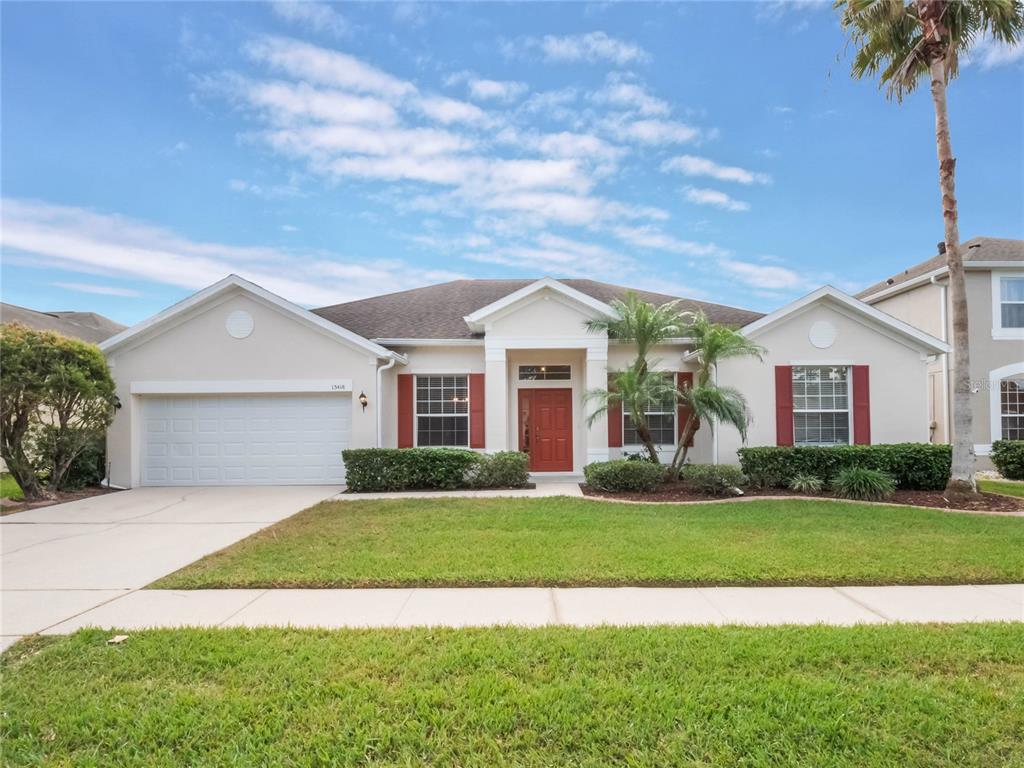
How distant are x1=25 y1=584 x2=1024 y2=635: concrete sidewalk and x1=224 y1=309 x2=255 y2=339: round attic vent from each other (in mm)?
8496

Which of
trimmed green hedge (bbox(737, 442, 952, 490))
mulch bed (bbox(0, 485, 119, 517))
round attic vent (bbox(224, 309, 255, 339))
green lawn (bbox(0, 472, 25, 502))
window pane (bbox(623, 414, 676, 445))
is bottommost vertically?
green lawn (bbox(0, 472, 25, 502))

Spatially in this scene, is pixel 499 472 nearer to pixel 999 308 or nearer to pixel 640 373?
pixel 640 373

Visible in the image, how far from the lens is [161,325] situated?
40.4 ft

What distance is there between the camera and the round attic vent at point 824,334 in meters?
12.3

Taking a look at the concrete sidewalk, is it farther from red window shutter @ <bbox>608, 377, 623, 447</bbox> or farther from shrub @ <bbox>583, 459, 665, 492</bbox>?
red window shutter @ <bbox>608, 377, 623, 447</bbox>

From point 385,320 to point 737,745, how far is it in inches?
526

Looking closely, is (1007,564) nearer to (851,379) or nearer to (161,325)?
(851,379)

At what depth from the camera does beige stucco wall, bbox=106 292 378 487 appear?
40.4 ft

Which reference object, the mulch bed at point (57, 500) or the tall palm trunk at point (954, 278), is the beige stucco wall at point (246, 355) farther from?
the tall palm trunk at point (954, 278)

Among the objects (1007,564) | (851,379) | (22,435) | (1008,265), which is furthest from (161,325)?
(1008,265)

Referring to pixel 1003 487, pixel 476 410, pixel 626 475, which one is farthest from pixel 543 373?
pixel 1003 487

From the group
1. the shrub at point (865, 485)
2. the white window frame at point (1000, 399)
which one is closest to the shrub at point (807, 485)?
the shrub at point (865, 485)

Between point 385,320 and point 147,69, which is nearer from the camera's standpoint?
point 147,69

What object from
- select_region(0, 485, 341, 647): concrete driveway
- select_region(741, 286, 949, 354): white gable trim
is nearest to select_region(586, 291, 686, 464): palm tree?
select_region(741, 286, 949, 354): white gable trim
